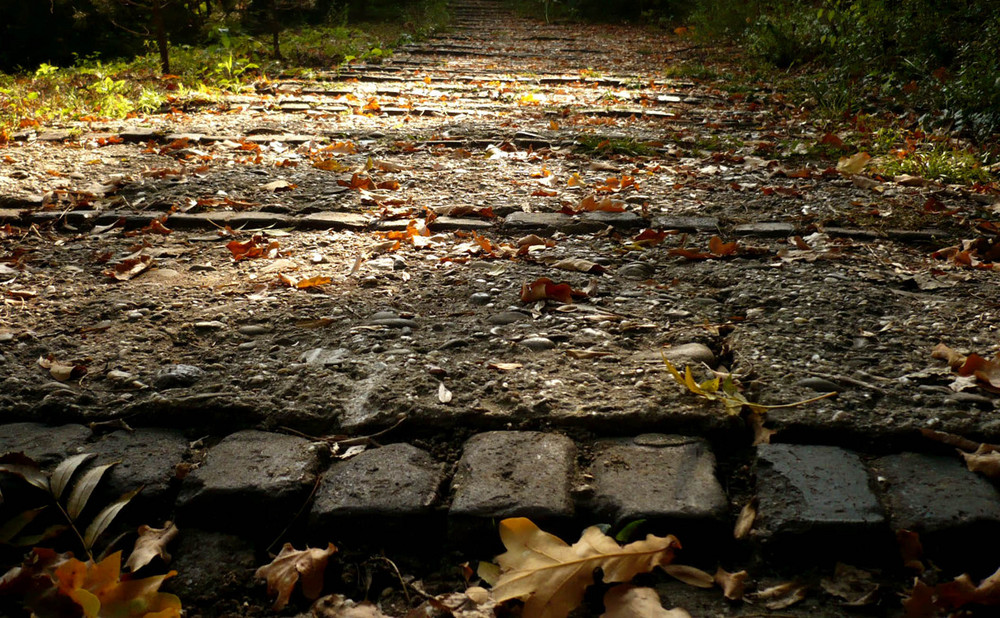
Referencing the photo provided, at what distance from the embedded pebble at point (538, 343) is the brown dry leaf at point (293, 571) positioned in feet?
2.63

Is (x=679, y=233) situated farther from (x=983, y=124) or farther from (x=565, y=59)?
(x=565, y=59)

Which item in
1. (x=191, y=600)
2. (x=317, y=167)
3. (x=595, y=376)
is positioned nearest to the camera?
(x=191, y=600)

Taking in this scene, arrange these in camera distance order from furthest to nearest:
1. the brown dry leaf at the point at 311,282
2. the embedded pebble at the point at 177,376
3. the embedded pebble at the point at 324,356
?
the brown dry leaf at the point at 311,282
the embedded pebble at the point at 324,356
the embedded pebble at the point at 177,376

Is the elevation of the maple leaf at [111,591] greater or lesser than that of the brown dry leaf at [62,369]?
lesser

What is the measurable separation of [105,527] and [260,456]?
0.29 metres

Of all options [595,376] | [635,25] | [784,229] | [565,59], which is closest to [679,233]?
[784,229]

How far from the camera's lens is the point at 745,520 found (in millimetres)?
1312

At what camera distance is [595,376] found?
1.78 meters

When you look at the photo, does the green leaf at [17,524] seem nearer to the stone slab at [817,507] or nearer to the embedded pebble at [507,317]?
the embedded pebble at [507,317]

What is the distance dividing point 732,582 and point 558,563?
27 centimetres

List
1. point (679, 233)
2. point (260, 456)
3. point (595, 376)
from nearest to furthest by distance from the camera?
1. point (260, 456)
2. point (595, 376)
3. point (679, 233)

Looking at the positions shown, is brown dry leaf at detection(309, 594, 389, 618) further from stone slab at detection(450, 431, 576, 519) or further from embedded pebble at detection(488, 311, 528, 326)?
embedded pebble at detection(488, 311, 528, 326)

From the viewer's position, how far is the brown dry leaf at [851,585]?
116cm

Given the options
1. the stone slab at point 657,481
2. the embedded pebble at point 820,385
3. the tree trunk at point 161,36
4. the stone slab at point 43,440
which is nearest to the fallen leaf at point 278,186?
the stone slab at point 43,440
